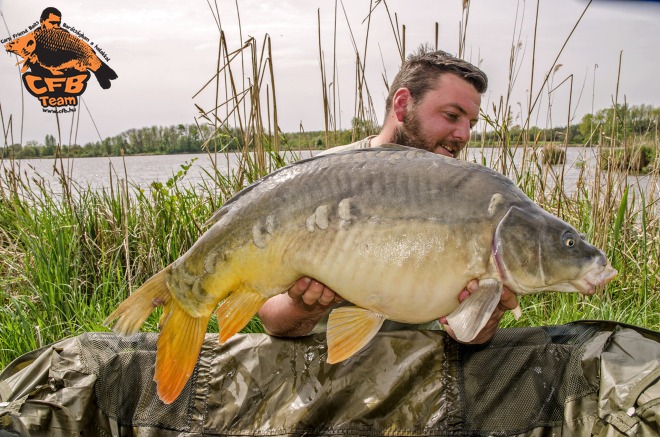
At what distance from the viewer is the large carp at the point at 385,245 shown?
135cm

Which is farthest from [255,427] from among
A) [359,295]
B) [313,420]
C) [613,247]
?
[613,247]

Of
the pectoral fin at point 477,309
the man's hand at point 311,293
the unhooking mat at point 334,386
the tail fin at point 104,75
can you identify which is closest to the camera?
the pectoral fin at point 477,309

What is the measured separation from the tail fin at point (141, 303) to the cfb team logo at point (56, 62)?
238 centimetres

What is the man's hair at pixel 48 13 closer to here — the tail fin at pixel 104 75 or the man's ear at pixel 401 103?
the tail fin at pixel 104 75

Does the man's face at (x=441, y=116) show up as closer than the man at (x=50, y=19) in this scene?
Yes

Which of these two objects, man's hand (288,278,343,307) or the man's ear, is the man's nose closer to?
the man's ear

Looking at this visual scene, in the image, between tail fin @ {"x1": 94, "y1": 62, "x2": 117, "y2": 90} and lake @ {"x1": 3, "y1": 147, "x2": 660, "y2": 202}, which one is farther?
tail fin @ {"x1": 94, "y1": 62, "x2": 117, "y2": 90}

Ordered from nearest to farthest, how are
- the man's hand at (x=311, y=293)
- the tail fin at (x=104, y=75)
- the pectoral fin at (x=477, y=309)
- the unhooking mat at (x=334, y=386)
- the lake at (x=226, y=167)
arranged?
the pectoral fin at (x=477, y=309)
the man's hand at (x=311, y=293)
the unhooking mat at (x=334, y=386)
the lake at (x=226, y=167)
the tail fin at (x=104, y=75)

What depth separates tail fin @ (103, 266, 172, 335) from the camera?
147cm

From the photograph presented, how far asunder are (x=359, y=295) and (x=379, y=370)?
2.02ft

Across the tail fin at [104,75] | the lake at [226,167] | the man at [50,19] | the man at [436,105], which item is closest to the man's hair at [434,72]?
the man at [436,105]

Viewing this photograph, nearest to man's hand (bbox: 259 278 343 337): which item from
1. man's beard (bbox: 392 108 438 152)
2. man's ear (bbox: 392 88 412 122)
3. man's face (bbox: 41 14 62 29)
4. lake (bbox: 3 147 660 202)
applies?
man's beard (bbox: 392 108 438 152)

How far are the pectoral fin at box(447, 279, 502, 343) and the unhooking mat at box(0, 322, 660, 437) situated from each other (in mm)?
603

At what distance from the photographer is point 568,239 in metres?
1.36
